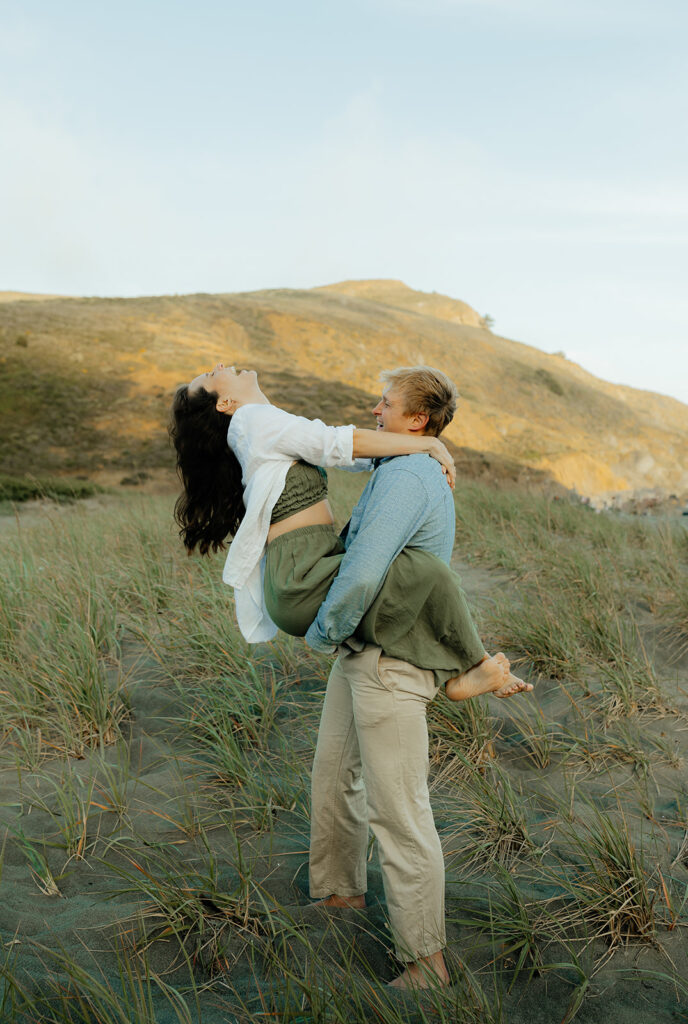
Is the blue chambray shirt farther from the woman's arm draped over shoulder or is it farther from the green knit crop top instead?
the green knit crop top

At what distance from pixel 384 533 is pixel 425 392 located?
19.4 inches

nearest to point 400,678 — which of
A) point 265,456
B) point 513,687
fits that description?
point 513,687

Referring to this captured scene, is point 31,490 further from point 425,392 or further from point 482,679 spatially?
point 482,679

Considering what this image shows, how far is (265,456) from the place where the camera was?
2107 mm

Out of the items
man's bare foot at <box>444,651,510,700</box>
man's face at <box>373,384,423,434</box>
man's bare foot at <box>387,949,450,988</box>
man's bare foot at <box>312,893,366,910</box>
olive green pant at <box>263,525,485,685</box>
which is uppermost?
man's face at <box>373,384,423,434</box>

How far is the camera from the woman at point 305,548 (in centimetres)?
197

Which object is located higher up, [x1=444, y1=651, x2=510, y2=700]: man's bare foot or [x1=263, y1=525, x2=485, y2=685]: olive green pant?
[x1=263, y1=525, x2=485, y2=685]: olive green pant

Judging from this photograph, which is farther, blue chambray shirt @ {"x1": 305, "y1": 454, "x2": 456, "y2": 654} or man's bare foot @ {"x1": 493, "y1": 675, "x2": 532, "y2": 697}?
man's bare foot @ {"x1": 493, "y1": 675, "x2": 532, "y2": 697}

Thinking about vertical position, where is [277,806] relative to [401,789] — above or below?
below

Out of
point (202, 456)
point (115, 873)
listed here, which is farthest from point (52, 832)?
point (202, 456)

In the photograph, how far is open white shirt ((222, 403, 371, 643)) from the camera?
2.07 metres

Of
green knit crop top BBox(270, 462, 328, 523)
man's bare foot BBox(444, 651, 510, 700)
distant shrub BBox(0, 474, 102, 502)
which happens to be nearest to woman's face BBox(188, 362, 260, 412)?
green knit crop top BBox(270, 462, 328, 523)

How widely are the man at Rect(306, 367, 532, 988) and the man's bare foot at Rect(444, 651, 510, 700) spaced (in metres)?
0.01

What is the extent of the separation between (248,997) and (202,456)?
1.57m
